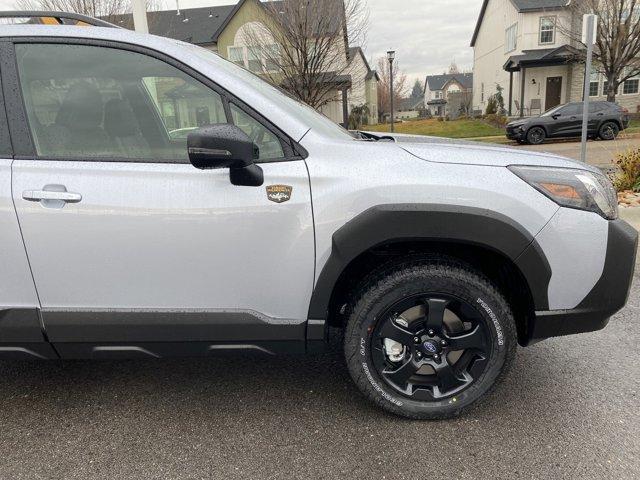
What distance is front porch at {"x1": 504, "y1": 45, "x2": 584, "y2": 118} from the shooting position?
92.2 ft

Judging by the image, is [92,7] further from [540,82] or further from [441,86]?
[441,86]

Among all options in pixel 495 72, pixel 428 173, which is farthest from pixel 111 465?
pixel 495 72

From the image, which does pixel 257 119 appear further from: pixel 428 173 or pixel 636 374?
pixel 636 374

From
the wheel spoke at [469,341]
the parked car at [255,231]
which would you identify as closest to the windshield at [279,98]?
the parked car at [255,231]

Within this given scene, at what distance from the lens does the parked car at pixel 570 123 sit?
1745 cm

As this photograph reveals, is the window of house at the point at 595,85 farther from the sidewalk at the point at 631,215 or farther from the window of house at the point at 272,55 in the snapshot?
the sidewalk at the point at 631,215

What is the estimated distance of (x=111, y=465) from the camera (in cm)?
226

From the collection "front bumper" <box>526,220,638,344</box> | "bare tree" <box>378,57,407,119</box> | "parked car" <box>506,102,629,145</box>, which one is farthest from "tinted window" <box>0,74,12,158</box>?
"bare tree" <box>378,57,407,119</box>

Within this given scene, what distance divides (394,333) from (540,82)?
101 ft

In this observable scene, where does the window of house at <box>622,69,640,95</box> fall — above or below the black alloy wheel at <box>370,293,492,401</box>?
above

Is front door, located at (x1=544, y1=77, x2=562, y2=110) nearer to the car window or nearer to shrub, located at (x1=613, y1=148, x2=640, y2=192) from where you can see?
shrub, located at (x1=613, y1=148, x2=640, y2=192)

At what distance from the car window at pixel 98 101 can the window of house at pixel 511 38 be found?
3245cm

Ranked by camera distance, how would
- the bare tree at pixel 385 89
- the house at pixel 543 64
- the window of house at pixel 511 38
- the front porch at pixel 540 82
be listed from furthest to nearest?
the bare tree at pixel 385 89 < the window of house at pixel 511 38 < the front porch at pixel 540 82 < the house at pixel 543 64

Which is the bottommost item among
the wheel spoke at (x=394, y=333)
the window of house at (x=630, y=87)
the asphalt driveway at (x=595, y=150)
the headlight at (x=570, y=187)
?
the asphalt driveway at (x=595, y=150)
